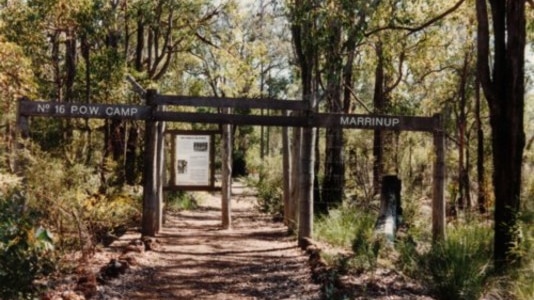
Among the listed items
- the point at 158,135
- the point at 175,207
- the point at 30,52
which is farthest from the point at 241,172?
the point at 158,135

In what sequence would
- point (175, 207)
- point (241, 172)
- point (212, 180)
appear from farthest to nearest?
point (241, 172) < point (175, 207) < point (212, 180)

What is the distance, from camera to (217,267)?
892cm

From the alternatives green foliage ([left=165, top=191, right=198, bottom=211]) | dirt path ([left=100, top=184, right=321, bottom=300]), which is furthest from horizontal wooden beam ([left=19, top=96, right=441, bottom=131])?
green foliage ([left=165, top=191, right=198, bottom=211])

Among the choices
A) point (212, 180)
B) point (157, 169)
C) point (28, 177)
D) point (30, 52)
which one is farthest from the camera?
point (30, 52)

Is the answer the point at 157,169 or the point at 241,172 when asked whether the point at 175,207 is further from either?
the point at 241,172

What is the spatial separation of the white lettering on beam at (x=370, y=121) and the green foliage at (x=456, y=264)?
2035 mm

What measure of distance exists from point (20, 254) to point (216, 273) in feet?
13.2

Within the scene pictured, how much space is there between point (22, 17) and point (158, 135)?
514cm

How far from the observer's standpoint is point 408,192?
13219 millimetres

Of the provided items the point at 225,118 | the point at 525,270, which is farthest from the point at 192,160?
the point at 525,270

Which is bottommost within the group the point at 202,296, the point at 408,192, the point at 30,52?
the point at 202,296

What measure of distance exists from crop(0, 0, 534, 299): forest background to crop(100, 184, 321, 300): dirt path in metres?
0.77

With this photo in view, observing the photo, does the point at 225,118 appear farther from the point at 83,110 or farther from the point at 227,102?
the point at 83,110

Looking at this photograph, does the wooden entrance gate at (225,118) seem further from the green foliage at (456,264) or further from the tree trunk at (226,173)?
the tree trunk at (226,173)
